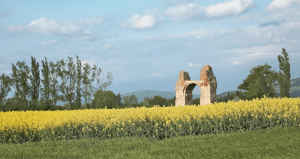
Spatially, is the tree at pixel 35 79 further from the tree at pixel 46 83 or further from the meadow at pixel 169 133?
the meadow at pixel 169 133

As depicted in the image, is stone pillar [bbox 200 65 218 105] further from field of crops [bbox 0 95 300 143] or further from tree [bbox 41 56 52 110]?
tree [bbox 41 56 52 110]

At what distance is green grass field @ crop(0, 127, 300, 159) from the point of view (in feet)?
17.8

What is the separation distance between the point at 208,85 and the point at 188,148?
11924 mm

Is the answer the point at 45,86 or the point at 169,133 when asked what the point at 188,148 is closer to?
the point at 169,133

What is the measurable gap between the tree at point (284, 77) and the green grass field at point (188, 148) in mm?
33904

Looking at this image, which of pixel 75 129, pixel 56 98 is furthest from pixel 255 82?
pixel 75 129

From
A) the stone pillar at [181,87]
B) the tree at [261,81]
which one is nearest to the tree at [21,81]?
the stone pillar at [181,87]

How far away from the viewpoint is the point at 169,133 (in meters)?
8.31

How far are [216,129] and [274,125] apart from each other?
2.01m

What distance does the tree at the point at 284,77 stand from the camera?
3765 centimetres

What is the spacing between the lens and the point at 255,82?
132 ft

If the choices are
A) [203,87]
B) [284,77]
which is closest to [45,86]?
[203,87]

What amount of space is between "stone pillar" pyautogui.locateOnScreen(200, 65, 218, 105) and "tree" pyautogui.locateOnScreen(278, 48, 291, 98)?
2516cm

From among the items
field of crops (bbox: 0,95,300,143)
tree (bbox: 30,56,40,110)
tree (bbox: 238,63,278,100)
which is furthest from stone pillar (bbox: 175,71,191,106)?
tree (bbox: 238,63,278,100)
